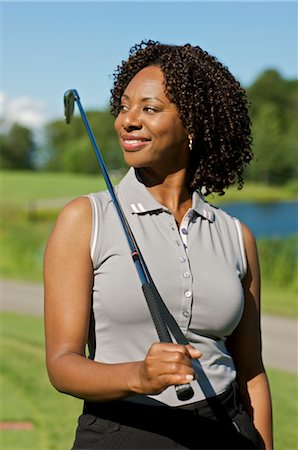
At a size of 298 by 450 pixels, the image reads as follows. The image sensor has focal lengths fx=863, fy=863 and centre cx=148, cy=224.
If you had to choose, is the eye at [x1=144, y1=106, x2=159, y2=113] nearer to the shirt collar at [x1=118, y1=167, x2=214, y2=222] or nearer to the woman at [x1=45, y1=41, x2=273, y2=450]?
the woman at [x1=45, y1=41, x2=273, y2=450]

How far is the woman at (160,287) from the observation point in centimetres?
209

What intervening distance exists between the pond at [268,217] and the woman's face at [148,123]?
34.3 feet

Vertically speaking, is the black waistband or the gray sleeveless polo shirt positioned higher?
the gray sleeveless polo shirt

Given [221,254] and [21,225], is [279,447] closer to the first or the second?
[221,254]

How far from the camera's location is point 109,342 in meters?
2.13

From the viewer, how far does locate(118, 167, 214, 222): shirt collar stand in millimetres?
2273

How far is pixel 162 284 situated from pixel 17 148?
41.4m

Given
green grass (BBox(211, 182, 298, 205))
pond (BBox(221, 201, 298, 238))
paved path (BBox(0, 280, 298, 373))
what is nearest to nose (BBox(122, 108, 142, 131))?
paved path (BBox(0, 280, 298, 373))

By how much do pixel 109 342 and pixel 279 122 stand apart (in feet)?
73.5

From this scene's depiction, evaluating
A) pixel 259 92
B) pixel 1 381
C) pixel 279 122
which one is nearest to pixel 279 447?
pixel 1 381

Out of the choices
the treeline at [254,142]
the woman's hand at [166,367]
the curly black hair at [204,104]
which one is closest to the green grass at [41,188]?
the treeline at [254,142]

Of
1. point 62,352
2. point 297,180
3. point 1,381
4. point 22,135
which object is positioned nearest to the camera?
point 62,352

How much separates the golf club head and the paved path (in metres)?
4.81

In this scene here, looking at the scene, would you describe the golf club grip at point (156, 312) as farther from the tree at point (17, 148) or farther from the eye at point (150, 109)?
the tree at point (17, 148)
